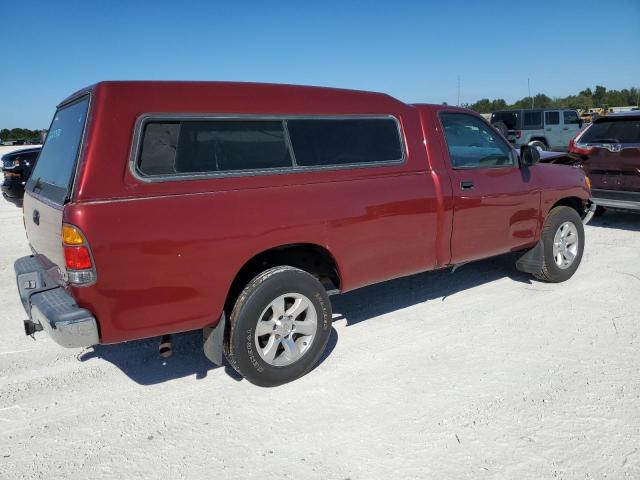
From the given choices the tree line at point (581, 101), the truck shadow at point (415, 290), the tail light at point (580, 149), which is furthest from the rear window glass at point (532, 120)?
the tree line at point (581, 101)

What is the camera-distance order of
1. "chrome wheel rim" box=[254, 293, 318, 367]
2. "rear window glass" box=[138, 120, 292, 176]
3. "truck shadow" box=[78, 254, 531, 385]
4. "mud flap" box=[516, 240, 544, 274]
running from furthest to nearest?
"mud flap" box=[516, 240, 544, 274] → "truck shadow" box=[78, 254, 531, 385] → "chrome wheel rim" box=[254, 293, 318, 367] → "rear window glass" box=[138, 120, 292, 176]

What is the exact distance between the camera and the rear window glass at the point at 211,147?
9.78 feet

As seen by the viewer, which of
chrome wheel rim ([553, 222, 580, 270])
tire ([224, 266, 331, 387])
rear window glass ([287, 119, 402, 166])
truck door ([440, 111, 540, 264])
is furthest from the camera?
chrome wheel rim ([553, 222, 580, 270])

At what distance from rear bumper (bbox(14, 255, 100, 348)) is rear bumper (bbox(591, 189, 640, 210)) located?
739 centimetres

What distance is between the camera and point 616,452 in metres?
2.70

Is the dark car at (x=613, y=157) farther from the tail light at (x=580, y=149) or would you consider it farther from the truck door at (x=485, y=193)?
the truck door at (x=485, y=193)

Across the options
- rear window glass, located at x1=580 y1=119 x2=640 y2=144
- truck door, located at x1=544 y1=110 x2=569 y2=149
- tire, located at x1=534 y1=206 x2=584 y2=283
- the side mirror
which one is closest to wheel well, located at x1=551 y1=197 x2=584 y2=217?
tire, located at x1=534 y1=206 x2=584 y2=283

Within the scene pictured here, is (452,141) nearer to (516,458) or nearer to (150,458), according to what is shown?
(516,458)

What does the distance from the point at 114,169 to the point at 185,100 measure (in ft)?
2.04

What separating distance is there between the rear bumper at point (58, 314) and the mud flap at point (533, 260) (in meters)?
Answer: 4.23

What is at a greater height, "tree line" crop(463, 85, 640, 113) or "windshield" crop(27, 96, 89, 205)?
"tree line" crop(463, 85, 640, 113)

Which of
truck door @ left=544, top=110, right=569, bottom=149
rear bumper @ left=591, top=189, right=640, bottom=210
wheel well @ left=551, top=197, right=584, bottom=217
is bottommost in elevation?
rear bumper @ left=591, top=189, right=640, bottom=210

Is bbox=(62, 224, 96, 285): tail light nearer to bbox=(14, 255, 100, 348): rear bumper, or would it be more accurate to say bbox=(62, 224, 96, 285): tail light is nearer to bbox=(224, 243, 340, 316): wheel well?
bbox=(14, 255, 100, 348): rear bumper

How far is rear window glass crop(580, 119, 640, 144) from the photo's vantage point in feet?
25.4
